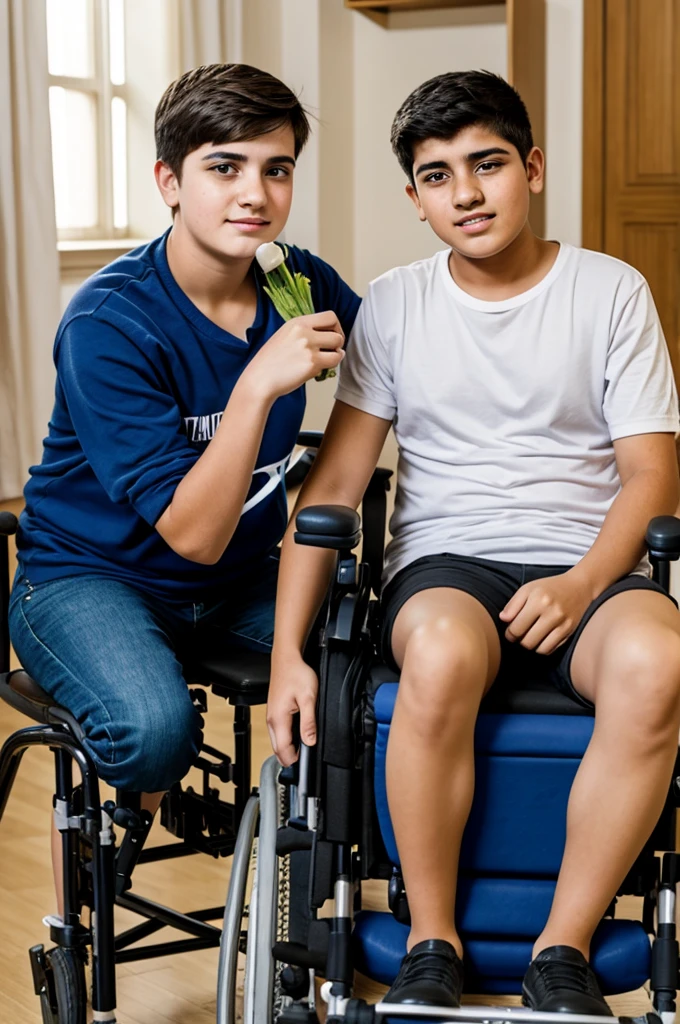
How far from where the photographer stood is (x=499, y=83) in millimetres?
1651

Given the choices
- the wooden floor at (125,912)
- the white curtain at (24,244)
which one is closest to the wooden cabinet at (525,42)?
the white curtain at (24,244)

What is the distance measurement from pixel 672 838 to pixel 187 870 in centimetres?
121

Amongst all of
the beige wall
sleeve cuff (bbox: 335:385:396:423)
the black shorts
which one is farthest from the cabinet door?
the black shorts

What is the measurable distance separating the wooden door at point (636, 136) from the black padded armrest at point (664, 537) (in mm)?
3116

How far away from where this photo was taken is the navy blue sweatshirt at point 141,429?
5.25ft

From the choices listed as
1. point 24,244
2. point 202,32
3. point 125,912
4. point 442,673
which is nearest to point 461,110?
point 442,673

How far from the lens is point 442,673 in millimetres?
1340

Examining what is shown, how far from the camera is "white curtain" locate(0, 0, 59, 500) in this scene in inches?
146

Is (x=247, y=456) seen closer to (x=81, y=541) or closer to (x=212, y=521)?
(x=212, y=521)

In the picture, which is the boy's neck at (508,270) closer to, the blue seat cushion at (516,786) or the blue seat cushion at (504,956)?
the blue seat cushion at (516,786)

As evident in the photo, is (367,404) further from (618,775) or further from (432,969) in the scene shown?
(432,969)

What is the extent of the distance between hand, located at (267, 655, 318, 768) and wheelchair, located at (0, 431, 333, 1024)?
0.21 feet

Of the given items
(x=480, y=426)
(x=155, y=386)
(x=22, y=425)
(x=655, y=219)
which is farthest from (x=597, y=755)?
(x=655, y=219)

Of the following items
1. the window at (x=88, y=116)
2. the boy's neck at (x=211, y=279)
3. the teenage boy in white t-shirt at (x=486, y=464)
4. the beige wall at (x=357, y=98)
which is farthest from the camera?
the beige wall at (x=357, y=98)
